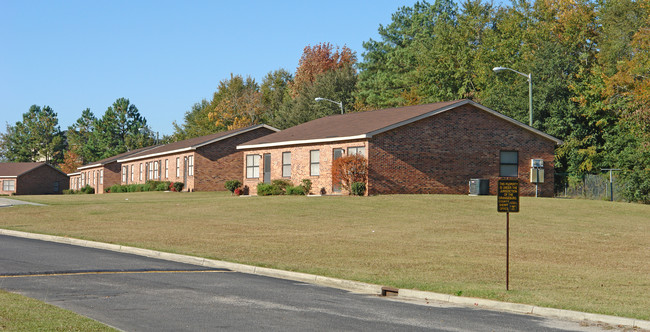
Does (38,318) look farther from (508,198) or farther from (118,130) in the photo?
(118,130)

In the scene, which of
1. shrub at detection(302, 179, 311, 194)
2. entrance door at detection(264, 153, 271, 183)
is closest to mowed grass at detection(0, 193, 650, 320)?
shrub at detection(302, 179, 311, 194)

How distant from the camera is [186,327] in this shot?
9273mm

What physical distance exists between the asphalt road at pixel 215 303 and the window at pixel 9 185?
94573mm

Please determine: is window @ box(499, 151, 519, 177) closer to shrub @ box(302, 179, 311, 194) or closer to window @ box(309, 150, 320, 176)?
window @ box(309, 150, 320, 176)

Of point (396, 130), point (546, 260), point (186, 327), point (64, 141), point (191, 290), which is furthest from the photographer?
point (64, 141)

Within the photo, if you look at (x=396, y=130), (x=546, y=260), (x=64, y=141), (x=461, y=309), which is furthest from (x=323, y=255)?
(x=64, y=141)

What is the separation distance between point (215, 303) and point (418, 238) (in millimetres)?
12538

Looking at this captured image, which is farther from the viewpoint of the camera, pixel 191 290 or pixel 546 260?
pixel 546 260

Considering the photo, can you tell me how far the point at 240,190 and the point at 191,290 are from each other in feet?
119

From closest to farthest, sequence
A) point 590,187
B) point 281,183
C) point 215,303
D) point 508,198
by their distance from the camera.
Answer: point 215,303 → point 508,198 → point 281,183 → point 590,187

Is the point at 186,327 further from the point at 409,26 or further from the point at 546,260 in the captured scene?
the point at 409,26

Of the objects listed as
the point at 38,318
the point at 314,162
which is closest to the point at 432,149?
the point at 314,162

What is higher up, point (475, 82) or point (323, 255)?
point (475, 82)

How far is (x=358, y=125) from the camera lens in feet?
137
